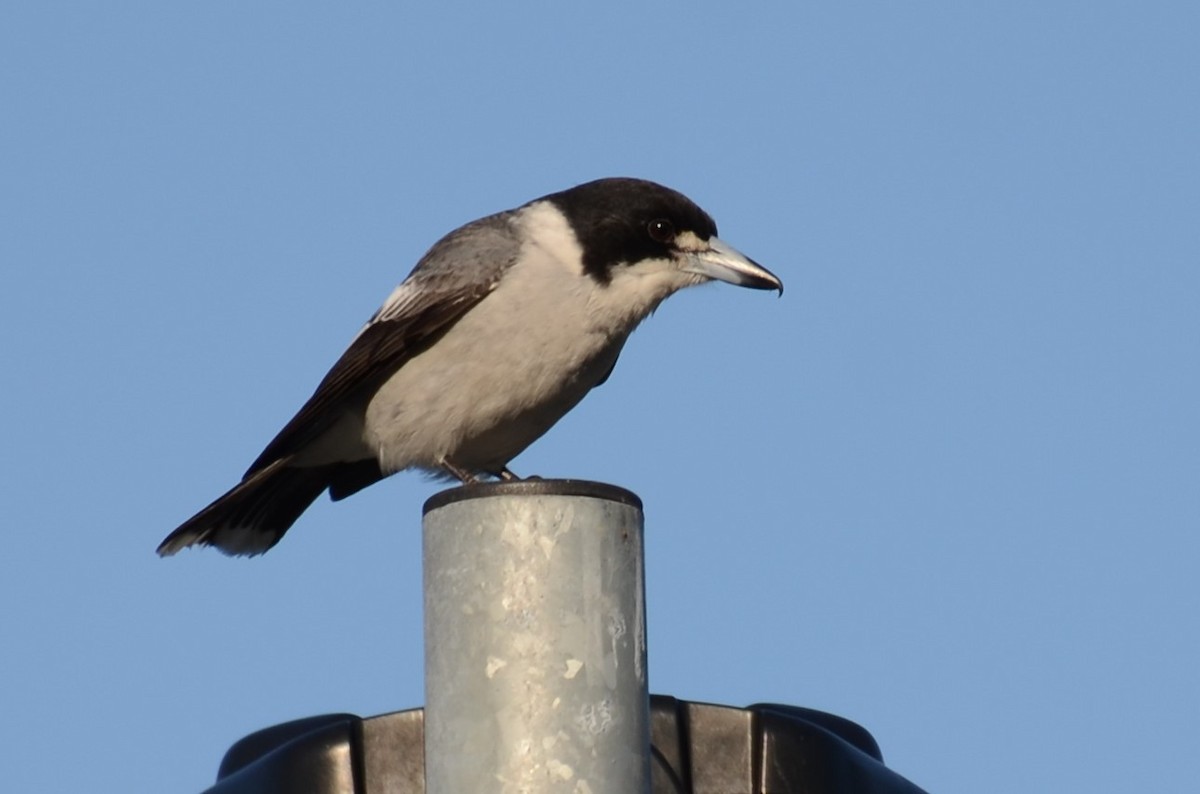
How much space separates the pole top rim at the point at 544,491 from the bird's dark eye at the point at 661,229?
3522 mm

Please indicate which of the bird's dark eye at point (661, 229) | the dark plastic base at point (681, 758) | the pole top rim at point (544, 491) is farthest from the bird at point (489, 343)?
the pole top rim at point (544, 491)

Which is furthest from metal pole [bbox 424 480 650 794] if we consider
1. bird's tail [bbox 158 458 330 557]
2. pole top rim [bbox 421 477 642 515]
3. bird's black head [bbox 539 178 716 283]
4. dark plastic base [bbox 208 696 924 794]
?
bird's tail [bbox 158 458 330 557]

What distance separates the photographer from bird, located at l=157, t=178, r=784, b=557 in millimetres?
6410

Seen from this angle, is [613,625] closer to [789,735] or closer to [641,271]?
[789,735]

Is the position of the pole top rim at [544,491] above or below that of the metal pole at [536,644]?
above

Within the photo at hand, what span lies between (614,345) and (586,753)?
3.69m

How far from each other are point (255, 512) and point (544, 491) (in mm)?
4142

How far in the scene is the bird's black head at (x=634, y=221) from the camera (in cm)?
669

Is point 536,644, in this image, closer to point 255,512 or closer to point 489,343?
point 489,343

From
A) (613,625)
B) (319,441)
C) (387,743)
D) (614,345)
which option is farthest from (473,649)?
(319,441)

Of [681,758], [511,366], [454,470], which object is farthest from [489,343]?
[681,758]

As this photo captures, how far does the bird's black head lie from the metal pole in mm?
3503

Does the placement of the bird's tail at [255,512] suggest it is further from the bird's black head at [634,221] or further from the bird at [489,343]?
the bird's black head at [634,221]

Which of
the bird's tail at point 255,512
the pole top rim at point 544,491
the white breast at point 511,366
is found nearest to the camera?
the pole top rim at point 544,491
